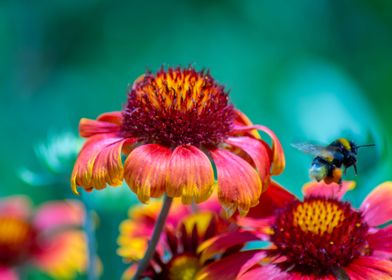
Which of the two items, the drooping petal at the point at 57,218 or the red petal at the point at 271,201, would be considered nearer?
the red petal at the point at 271,201

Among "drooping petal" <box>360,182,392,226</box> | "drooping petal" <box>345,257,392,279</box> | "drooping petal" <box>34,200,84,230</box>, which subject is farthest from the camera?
"drooping petal" <box>34,200,84,230</box>

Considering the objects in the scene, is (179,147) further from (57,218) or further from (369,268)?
(57,218)

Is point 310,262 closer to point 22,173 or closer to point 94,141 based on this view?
point 94,141

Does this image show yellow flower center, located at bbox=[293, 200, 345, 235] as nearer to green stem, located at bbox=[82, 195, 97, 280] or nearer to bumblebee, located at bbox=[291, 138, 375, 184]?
bumblebee, located at bbox=[291, 138, 375, 184]

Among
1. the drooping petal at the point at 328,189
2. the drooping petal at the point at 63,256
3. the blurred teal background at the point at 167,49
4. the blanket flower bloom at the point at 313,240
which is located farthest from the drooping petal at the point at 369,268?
the blurred teal background at the point at 167,49

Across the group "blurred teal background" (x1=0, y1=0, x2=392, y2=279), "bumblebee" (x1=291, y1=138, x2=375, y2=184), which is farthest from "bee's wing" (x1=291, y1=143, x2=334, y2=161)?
"blurred teal background" (x1=0, y1=0, x2=392, y2=279)

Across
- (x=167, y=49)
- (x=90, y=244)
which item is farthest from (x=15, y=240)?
(x=167, y=49)

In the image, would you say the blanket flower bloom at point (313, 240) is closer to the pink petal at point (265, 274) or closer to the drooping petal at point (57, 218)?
the pink petal at point (265, 274)
